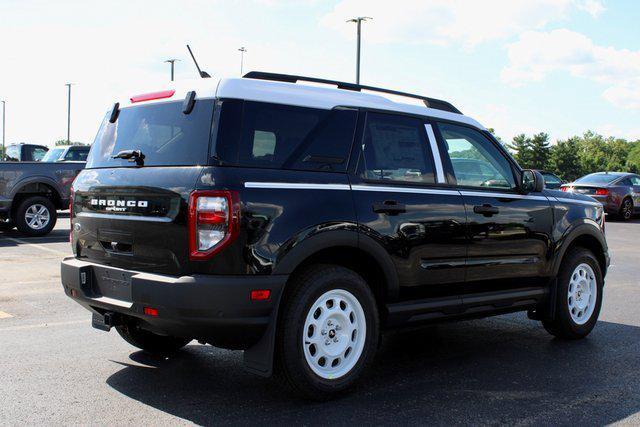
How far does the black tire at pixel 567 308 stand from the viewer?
238 inches

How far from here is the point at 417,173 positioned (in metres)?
4.93

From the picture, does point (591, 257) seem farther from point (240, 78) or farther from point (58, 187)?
point (58, 187)

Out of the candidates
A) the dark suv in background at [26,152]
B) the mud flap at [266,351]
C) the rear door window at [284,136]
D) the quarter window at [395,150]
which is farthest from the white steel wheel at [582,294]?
the dark suv in background at [26,152]

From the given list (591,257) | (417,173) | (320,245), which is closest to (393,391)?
(320,245)

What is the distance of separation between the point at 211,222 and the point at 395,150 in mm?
1575

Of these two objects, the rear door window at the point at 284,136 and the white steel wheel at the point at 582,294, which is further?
the white steel wheel at the point at 582,294

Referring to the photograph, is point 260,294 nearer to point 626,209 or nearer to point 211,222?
point 211,222

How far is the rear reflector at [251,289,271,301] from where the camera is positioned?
154 inches

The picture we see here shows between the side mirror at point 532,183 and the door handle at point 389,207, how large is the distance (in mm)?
1500

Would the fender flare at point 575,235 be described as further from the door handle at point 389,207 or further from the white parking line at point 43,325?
the white parking line at point 43,325

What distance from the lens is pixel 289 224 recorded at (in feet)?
13.3

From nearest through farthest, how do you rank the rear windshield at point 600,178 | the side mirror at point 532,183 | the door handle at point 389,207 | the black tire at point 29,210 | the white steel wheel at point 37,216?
the door handle at point 389,207 → the side mirror at point 532,183 → the black tire at point 29,210 → the white steel wheel at point 37,216 → the rear windshield at point 600,178

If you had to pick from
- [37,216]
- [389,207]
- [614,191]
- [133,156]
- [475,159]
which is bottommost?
[37,216]

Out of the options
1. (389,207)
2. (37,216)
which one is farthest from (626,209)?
(389,207)
